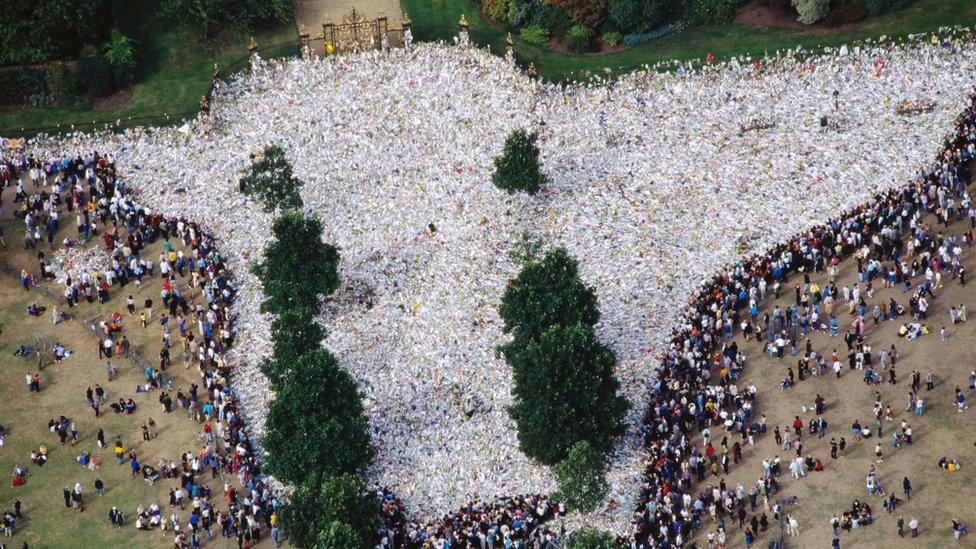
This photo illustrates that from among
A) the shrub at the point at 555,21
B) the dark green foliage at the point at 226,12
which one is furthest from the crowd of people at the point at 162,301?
the shrub at the point at 555,21

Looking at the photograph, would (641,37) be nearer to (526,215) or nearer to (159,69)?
(526,215)

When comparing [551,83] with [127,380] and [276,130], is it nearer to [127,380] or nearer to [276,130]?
[276,130]

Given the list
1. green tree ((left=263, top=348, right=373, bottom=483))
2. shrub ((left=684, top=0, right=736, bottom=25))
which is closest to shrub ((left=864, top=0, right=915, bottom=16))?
shrub ((left=684, top=0, right=736, bottom=25))

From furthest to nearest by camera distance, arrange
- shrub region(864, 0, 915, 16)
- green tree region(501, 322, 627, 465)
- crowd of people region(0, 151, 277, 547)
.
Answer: shrub region(864, 0, 915, 16)
crowd of people region(0, 151, 277, 547)
green tree region(501, 322, 627, 465)

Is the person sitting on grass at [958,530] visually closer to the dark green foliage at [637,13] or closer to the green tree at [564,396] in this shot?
the green tree at [564,396]

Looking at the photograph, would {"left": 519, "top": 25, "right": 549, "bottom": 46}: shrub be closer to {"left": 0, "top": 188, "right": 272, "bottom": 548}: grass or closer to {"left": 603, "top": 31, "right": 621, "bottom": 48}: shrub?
{"left": 603, "top": 31, "right": 621, "bottom": 48}: shrub

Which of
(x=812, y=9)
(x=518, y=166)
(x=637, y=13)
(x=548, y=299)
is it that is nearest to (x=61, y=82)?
(x=518, y=166)
